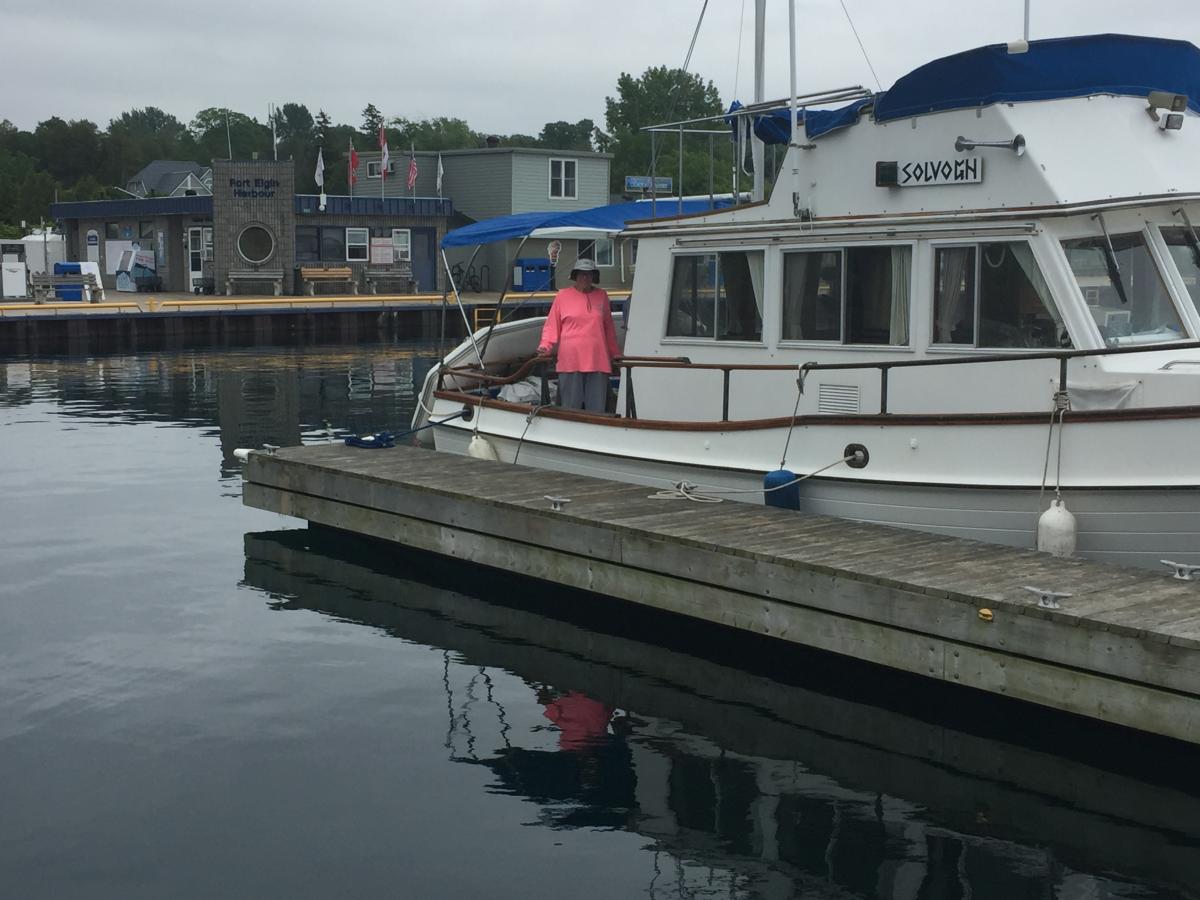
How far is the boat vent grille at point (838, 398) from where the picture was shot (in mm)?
10812

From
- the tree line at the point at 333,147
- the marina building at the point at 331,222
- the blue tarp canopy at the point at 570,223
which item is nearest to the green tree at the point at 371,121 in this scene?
the tree line at the point at 333,147

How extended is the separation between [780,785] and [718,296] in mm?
5093

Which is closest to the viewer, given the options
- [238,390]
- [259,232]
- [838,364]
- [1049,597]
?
[1049,597]

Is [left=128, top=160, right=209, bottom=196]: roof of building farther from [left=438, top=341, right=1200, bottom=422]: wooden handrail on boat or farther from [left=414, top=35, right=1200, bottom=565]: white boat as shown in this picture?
[left=414, top=35, right=1200, bottom=565]: white boat

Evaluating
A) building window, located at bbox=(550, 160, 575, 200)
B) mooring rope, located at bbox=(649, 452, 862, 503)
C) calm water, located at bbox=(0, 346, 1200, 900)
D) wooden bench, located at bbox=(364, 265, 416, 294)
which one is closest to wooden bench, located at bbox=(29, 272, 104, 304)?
wooden bench, located at bbox=(364, 265, 416, 294)

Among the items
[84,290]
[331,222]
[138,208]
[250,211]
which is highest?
[138,208]

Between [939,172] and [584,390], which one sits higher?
[939,172]

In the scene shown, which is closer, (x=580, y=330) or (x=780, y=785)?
(x=780, y=785)

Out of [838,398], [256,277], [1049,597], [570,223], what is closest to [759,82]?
[570,223]

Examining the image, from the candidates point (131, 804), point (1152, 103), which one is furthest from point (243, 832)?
point (1152, 103)

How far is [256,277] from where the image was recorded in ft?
165

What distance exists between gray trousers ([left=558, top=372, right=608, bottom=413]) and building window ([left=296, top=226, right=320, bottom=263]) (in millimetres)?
41140

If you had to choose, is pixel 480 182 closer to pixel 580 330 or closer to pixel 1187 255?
pixel 580 330

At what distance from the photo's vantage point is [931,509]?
1012cm
